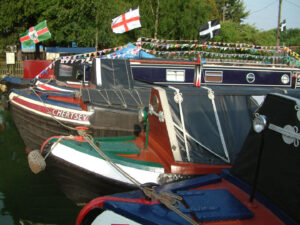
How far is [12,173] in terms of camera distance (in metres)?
7.11

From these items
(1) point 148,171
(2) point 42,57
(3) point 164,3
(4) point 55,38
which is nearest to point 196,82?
(1) point 148,171

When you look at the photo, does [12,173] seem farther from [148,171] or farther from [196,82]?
[196,82]

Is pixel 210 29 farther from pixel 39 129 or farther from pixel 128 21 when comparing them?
pixel 39 129

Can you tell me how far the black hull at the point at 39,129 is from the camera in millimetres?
7367

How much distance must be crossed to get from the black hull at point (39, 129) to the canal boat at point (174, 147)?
251cm

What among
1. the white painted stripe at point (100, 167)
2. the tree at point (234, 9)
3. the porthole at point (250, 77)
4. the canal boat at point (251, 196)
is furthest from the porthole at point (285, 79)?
the tree at point (234, 9)

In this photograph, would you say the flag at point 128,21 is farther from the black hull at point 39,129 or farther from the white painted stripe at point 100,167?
the white painted stripe at point 100,167

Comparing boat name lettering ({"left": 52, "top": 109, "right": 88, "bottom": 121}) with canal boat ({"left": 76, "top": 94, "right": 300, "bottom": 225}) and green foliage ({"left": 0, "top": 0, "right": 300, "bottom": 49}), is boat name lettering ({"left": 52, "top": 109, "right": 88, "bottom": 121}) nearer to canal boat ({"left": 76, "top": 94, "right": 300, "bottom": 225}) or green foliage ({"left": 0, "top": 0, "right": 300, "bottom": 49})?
→ canal boat ({"left": 76, "top": 94, "right": 300, "bottom": 225})

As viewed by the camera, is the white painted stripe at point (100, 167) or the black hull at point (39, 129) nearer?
the white painted stripe at point (100, 167)

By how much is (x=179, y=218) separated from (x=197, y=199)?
321mm

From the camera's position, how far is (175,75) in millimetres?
9586

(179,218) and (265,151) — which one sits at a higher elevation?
(265,151)

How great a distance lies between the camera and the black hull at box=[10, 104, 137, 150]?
7367mm

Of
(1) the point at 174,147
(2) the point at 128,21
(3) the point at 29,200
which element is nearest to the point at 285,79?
(2) the point at 128,21
